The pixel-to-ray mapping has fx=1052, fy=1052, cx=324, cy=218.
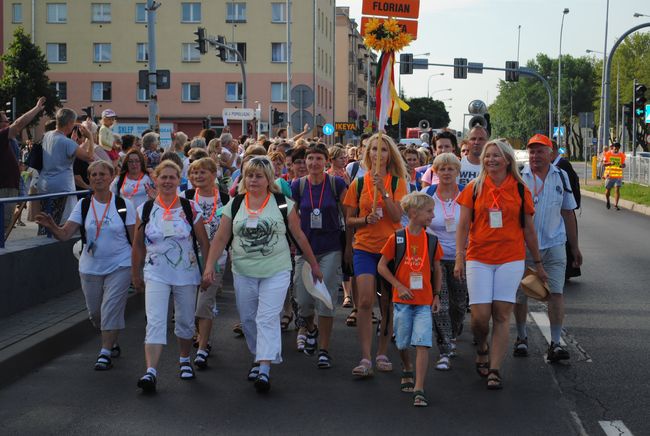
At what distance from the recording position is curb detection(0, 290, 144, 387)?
307 inches

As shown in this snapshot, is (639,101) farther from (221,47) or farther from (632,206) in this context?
(221,47)

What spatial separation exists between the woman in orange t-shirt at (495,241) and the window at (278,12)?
218 feet

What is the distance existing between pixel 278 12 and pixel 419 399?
6790 centimetres

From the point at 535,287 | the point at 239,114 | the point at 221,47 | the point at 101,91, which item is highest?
the point at 221,47

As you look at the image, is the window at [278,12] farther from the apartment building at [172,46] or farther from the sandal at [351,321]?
the sandal at [351,321]

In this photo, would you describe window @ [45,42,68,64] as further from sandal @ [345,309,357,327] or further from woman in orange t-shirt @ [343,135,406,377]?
woman in orange t-shirt @ [343,135,406,377]

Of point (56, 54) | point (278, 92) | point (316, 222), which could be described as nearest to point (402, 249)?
point (316, 222)

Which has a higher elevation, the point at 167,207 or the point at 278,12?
the point at 278,12

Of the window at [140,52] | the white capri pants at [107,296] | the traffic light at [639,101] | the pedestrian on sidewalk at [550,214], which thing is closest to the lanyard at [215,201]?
the white capri pants at [107,296]

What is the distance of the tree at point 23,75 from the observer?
61188mm

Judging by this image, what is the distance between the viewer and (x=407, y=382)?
7391 mm

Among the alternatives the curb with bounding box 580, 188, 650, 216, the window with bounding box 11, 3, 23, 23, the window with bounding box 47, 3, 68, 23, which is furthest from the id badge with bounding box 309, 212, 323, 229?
the window with bounding box 11, 3, 23, 23

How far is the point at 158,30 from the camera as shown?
238 ft

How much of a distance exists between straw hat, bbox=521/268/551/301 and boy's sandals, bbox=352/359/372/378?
1.34m
